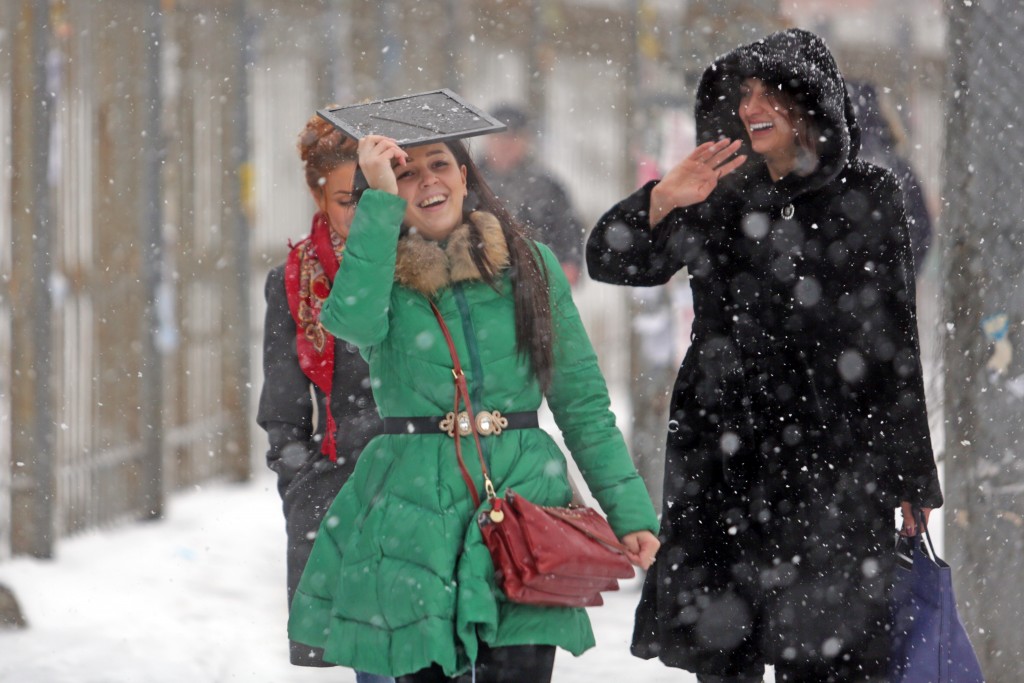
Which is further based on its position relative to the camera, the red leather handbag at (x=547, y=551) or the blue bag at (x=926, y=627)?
the blue bag at (x=926, y=627)

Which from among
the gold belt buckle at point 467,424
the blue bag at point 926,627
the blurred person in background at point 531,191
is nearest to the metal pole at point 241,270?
the blurred person in background at point 531,191

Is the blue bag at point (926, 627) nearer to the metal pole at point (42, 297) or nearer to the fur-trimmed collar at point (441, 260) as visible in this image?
the fur-trimmed collar at point (441, 260)

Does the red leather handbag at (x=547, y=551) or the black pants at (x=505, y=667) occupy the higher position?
the red leather handbag at (x=547, y=551)

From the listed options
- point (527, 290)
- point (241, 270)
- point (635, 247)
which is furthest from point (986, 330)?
point (241, 270)

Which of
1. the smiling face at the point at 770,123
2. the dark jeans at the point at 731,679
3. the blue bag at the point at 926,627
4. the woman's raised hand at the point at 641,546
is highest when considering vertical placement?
the smiling face at the point at 770,123

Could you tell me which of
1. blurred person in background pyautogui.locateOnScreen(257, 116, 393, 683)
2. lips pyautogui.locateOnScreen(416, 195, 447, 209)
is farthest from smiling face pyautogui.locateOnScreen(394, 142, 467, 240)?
blurred person in background pyautogui.locateOnScreen(257, 116, 393, 683)

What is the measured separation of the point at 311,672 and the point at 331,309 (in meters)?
2.58

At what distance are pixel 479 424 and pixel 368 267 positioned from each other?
40cm

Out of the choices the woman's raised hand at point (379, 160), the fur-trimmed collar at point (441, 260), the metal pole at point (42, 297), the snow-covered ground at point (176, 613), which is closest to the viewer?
the woman's raised hand at point (379, 160)

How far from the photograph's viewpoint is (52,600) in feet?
22.3

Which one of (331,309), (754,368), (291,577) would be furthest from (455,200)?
(291,577)

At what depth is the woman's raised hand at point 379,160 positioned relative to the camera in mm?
3242

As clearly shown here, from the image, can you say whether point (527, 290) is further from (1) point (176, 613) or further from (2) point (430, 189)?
(1) point (176, 613)

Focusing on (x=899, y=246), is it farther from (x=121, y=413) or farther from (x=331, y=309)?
(x=121, y=413)
